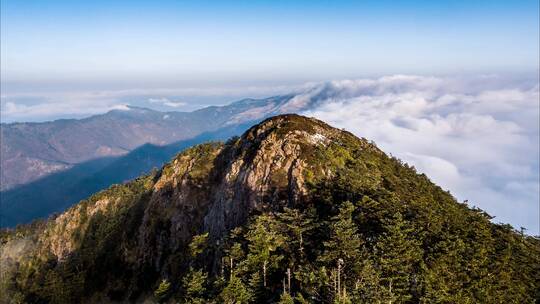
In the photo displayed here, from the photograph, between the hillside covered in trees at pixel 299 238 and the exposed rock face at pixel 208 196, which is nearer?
the hillside covered in trees at pixel 299 238

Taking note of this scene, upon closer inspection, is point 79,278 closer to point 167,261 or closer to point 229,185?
point 167,261

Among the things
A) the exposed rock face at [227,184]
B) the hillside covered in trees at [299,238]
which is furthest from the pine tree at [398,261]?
the exposed rock face at [227,184]

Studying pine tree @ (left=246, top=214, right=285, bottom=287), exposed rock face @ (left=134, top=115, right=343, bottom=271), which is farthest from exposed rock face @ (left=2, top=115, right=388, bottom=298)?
pine tree @ (left=246, top=214, right=285, bottom=287)

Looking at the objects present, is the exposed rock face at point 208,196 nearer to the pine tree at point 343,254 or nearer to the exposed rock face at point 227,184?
the exposed rock face at point 227,184

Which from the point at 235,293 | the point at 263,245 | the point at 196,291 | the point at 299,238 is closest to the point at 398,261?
the point at 299,238

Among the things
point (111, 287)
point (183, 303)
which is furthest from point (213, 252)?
point (111, 287)

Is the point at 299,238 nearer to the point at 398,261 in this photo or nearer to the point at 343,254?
the point at 343,254

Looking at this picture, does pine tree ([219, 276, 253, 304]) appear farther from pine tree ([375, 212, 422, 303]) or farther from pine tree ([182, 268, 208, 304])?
pine tree ([375, 212, 422, 303])

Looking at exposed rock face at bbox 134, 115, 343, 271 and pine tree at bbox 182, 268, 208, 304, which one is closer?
pine tree at bbox 182, 268, 208, 304

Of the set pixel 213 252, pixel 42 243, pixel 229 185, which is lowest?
pixel 42 243
